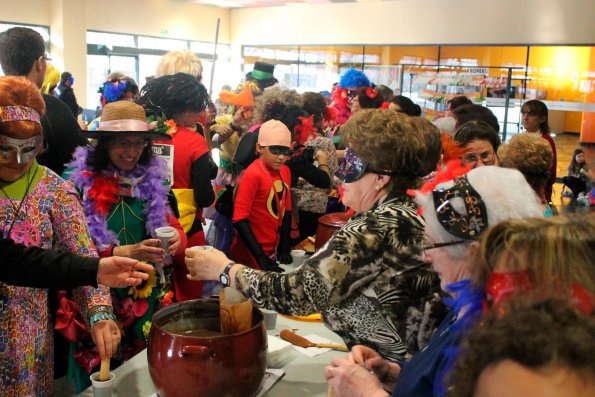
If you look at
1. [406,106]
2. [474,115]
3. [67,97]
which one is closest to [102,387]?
[474,115]

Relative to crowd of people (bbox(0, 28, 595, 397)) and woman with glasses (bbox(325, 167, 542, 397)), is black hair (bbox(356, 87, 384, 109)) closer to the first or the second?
crowd of people (bbox(0, 28, 595, 397))

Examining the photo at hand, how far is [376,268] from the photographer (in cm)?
139

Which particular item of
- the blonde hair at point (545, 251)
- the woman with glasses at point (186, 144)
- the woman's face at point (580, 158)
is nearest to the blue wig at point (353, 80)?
the woman's face at point (580, 158)

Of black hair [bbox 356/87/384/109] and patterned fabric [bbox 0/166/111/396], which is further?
black hair [bbox 356/87/384/109]

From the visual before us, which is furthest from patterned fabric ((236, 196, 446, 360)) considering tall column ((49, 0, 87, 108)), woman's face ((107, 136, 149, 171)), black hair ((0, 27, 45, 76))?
tall column ((49, 0, 87, 108))

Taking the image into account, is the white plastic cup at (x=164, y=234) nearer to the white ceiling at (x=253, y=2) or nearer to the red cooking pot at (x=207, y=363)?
the red cooking pot at (x=207, y=363)

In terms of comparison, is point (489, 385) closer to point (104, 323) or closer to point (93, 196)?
point (104, 323)

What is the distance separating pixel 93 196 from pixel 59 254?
55 centimetres

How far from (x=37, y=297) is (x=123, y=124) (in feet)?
2.31

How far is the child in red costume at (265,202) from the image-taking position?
283cm

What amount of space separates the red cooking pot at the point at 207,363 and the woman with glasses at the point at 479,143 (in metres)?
1.73

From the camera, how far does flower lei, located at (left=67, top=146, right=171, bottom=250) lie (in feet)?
6.57

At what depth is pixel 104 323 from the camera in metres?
1.62

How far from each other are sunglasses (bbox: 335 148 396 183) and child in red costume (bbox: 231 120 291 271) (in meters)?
1.21
